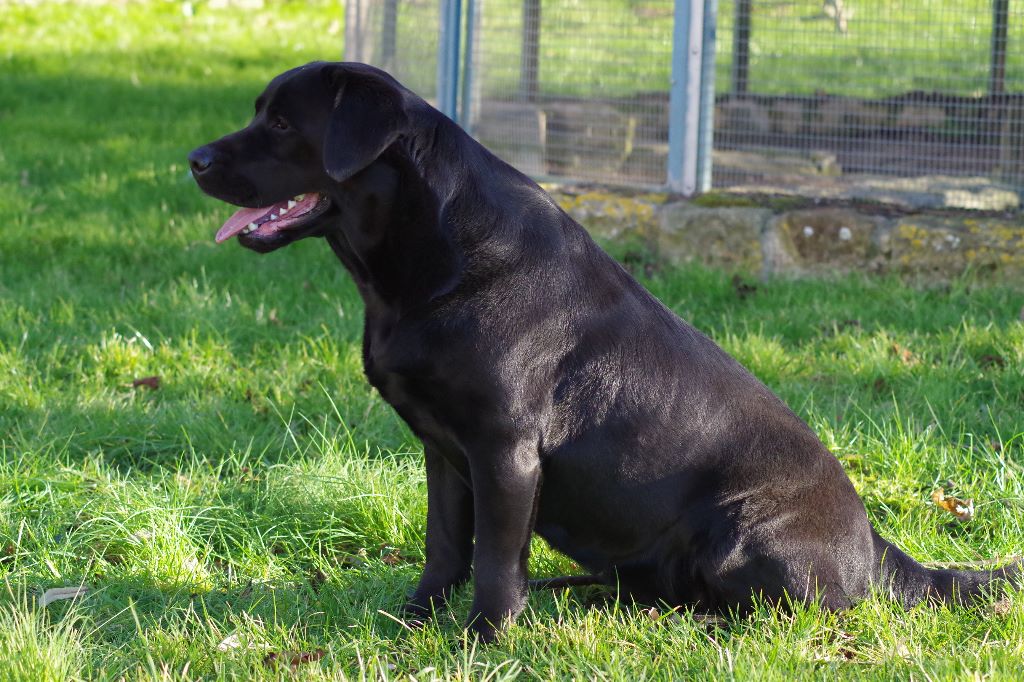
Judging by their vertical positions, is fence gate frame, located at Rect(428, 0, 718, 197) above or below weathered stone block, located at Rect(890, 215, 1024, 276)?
above

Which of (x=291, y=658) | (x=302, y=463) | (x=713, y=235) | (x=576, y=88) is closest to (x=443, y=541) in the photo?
(x=291, y=658)

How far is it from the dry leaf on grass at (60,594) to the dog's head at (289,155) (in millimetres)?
1076

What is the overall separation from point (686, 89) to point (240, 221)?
3768 millimetres

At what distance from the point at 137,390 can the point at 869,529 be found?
299 centimetres

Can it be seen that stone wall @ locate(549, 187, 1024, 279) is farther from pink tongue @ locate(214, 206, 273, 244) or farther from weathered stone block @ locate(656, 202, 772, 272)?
pink tongue @ locate(214, 206, 273, 244)

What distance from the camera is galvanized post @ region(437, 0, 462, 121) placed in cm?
686

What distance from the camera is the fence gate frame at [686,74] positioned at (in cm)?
620

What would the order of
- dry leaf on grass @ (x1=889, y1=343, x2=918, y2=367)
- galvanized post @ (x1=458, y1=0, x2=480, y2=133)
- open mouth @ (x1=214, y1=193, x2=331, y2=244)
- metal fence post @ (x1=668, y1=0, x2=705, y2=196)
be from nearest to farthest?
open mouth @ (x1=214, y1=193, x2=331, y2=244), dry leaf on grass @ (x1=889, y1=343, x2=918, y2=367), metal fence post @ (x1=668, y1=0, x2=705, y2=196), galvanized post @ (x1=458, y1=0, x2=480, y2=133)

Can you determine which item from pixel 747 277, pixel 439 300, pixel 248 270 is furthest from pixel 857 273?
pixel 439 300

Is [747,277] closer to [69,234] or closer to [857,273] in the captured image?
[857,273]

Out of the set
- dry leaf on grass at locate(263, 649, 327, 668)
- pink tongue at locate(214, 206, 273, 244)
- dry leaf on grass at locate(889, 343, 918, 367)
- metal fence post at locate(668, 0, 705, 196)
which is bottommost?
dry leaf on grass at locate(263, 649, 327, 668)

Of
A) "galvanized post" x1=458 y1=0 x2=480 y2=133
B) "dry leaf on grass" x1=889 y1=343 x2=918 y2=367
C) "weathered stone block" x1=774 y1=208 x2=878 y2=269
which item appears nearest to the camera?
"dry leaf on grass" x1=889 y1=343 x2=918 y2=367

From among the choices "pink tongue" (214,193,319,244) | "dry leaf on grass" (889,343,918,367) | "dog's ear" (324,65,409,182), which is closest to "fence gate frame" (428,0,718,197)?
"dry leaf on grass" (889,343,918,367)

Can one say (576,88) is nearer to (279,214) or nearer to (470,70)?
(470,70)
